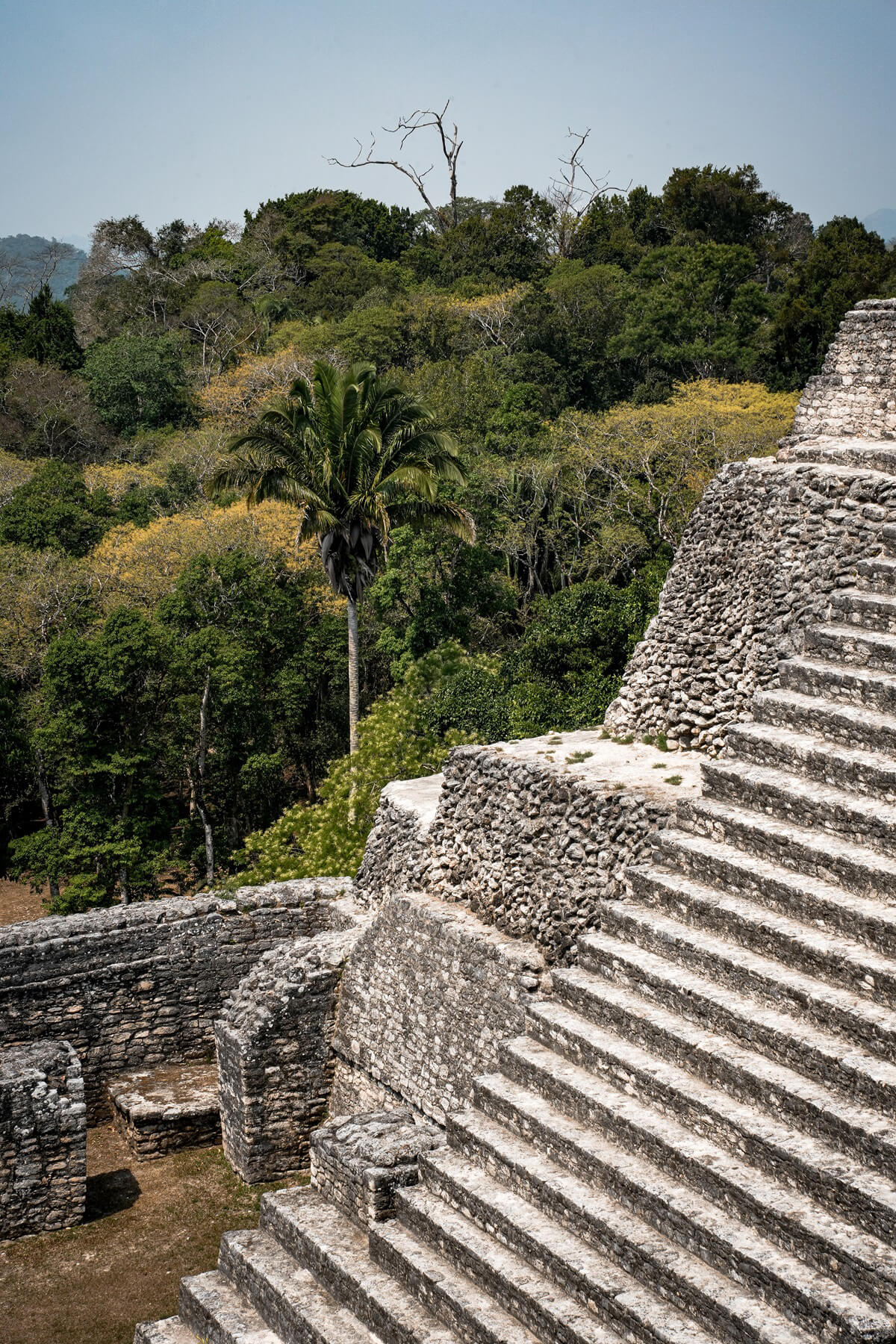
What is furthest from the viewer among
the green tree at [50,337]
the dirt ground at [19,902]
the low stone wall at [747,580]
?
the green tree at [50,337]

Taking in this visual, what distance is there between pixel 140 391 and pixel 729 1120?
106 feet

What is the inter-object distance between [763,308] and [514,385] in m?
7.30

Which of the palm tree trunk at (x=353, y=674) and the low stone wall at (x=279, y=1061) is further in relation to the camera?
the palm tree trunk at (x=353, y=674)

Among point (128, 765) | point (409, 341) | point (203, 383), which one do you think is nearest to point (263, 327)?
Result: point (203, 383)

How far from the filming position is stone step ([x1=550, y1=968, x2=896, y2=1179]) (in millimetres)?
5039

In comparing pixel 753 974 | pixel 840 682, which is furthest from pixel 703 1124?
pixel 840 682

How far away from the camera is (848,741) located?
6656 millimetres

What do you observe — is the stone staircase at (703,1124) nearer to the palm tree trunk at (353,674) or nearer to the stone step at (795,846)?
the stone step at (795,846)

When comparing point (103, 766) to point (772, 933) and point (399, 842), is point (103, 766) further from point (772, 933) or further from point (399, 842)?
point (772, 933)

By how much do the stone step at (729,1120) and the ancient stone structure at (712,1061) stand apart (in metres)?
0.01

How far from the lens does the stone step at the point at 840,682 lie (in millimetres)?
6730

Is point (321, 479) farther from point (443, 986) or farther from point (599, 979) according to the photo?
point (599, 979)

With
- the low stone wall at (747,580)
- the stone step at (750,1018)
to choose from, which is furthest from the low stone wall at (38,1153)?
the low stone wall at (747,580)

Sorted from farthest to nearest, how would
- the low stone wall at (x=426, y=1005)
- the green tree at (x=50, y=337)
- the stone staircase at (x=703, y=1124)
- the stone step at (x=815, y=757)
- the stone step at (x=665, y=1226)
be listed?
the green tree at (x=50, y=337) < the low stone wall at (x=426, y=1005) < the stone step at (x=815, y=757) < the stone staircase at (x=703, y=1124) < the stone step at (x=665, y=1226)
